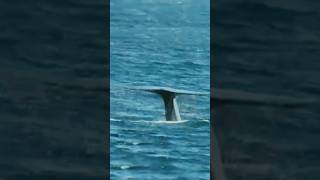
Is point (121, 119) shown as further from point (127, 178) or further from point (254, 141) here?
point (254, 141)

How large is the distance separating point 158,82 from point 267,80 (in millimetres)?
259

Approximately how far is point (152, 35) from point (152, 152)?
28cm

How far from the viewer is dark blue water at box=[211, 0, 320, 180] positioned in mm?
1582

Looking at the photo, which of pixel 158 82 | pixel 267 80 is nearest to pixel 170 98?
pixel 158 82

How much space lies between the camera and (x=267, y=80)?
1.59 m

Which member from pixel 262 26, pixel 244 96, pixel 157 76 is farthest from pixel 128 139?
pixel 262 26

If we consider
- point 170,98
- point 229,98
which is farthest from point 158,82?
point 229,98

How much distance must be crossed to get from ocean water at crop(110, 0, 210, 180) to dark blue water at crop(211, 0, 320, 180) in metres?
0.04
